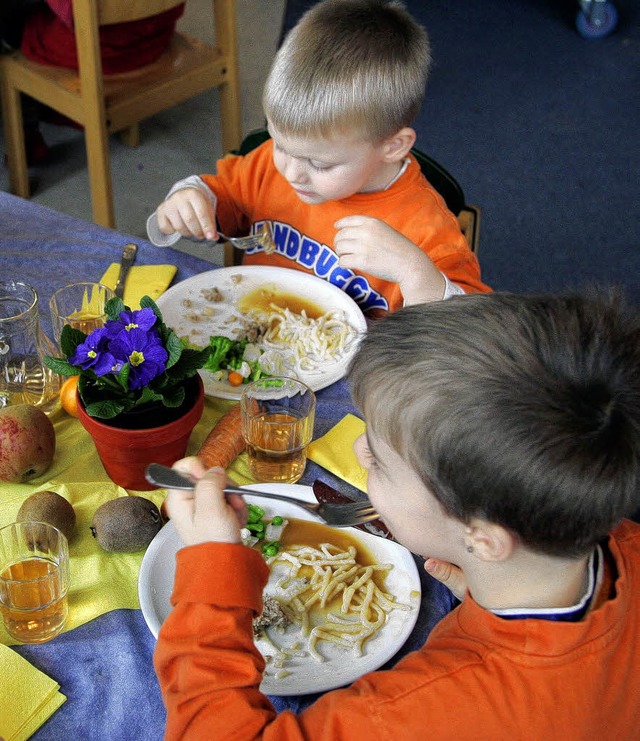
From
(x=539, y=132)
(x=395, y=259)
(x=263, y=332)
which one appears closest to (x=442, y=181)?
(x=395, y=259)

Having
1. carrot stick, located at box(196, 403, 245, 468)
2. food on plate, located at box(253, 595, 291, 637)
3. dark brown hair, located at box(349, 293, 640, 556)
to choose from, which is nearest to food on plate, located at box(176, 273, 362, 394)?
carrot stick, located at box(196, 403, 245, 468)

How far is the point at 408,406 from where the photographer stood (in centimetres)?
85

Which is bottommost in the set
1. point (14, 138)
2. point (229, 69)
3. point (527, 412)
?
point (14, 138)

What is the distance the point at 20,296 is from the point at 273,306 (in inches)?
17.3

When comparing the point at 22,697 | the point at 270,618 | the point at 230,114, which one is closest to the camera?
the point at 22,697

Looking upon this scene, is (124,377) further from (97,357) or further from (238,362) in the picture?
(238,362)

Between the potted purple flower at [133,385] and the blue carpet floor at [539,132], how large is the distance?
2112mm

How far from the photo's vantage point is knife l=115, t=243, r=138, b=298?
1.54 metres

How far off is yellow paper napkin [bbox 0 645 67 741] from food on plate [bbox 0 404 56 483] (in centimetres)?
26

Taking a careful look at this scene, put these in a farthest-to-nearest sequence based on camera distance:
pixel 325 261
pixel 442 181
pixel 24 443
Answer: pixel 442 181 → pixel 325 261 → pixel 24 443

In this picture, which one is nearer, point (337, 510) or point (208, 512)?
point (208, 512)

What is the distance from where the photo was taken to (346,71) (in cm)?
150

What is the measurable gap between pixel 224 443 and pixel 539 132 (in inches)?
119

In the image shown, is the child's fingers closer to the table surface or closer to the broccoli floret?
the table surface
